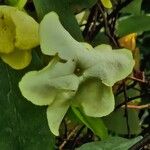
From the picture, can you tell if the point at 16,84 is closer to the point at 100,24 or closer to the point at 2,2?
the point at 2,2

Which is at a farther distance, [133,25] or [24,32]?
[133,25]

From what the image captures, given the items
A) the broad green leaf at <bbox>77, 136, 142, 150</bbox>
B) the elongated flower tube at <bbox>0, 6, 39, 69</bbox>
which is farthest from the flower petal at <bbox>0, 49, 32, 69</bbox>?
the broad green leaf at <bbox>77, 136, 142, 150</bbox>

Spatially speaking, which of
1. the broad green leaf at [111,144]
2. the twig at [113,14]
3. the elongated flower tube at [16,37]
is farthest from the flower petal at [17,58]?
the twig at [113,14]

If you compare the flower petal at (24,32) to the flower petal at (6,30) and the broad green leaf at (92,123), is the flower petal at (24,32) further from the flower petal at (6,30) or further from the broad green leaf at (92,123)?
the broad green leaf at (92,123)

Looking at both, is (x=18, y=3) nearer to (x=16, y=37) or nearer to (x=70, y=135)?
(x=16, y=37)

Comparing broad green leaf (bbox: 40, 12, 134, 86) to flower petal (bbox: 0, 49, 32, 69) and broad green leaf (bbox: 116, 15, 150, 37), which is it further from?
broad green leaf (bbox: 116, 15, 150, 37)

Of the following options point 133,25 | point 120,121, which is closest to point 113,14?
point 133,25
